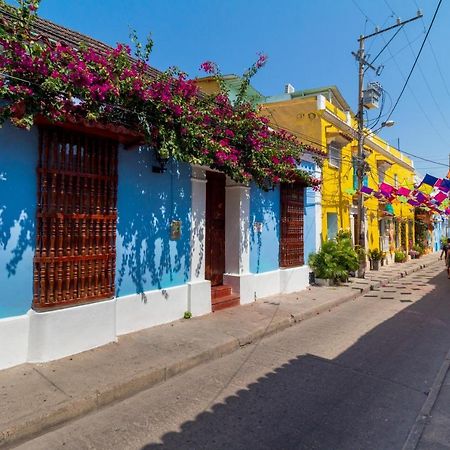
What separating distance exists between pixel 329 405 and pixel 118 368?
2544 millimetres

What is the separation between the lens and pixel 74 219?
212 inches

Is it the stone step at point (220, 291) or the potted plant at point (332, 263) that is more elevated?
the potted plant at point (332, 263)

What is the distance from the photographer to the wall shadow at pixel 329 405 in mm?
3467

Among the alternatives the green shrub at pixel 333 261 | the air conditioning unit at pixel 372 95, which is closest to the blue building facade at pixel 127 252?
the green shrub at pixel 333 261

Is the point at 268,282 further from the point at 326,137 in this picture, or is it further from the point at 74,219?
the point at 326,137

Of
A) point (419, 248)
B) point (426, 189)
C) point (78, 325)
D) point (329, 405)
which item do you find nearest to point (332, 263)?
point (329, 405)

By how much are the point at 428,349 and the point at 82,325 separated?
5.41 m

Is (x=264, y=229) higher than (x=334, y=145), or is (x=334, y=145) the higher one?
(x=334, y=145)

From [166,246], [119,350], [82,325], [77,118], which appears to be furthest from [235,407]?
[77,118]

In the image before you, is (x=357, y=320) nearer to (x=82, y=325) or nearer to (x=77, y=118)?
(x=82, y=325)

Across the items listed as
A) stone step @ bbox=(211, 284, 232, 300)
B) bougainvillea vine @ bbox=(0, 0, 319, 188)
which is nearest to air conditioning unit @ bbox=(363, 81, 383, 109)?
bougainvillea vine @ bbox=(0, 0, 319, 188)

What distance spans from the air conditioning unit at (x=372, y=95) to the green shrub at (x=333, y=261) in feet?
19.8

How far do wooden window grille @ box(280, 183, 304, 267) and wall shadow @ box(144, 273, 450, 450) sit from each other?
4430mm

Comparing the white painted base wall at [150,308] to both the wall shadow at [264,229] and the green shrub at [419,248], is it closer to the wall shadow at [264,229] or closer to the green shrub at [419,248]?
the wall shadow at [264,229]
